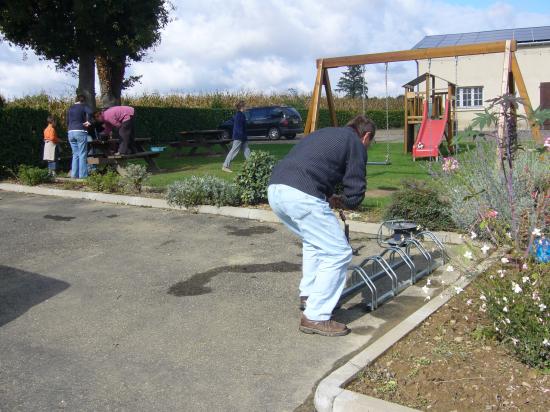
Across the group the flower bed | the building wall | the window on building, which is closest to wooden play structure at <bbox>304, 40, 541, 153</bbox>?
the flower bed

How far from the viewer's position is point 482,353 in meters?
3.91

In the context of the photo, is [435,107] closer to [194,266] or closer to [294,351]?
[194,266]

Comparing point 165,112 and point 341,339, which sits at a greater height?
point 165,112

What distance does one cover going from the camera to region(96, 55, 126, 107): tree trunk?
20.4 metres

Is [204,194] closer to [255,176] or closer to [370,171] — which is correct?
[255,176]

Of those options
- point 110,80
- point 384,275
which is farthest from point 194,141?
point 384,275

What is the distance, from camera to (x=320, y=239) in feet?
14.4

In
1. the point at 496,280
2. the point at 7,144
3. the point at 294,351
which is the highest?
the point at 7,144

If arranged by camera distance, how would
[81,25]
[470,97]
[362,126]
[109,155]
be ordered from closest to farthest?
[362,126], [109,155], [81,25], [470,97]

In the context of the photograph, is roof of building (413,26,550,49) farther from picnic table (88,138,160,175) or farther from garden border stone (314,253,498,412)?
garden border stone (314,253,498,412)

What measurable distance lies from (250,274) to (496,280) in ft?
9.85

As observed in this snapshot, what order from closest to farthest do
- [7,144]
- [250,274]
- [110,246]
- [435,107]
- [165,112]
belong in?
[250,274] < [110,246] < [7,144] < [435,107] < [165,112]

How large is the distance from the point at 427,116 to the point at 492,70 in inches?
656

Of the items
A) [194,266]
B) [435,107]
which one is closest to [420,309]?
[194,266]
